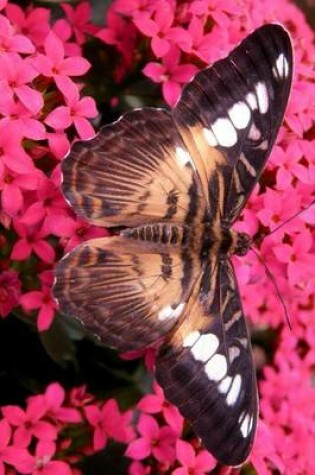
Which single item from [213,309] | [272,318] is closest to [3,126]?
[213,309]

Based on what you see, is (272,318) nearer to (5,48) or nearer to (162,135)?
(162,135)

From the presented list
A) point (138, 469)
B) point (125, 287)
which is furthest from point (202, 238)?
point (138, 469)

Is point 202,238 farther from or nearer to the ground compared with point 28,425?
farther from the ground

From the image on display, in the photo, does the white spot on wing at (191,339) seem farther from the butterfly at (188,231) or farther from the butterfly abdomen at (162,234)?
the butterfly abdomen at (162,234)

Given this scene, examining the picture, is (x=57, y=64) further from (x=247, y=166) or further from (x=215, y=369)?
(x=215, y=369)

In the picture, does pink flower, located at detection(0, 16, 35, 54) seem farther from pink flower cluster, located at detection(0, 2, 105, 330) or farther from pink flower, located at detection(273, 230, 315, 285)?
pink flower, located at detection(273, 230, 315, 285)

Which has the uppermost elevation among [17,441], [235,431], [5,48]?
[5,48]

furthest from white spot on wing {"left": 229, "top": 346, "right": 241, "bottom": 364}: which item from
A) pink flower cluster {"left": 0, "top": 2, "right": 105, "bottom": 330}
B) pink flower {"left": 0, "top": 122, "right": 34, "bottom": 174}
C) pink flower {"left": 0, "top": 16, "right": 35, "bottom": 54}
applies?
pink flower {"left": 0, "top": 16, "right": 35, "bottom": 54}
